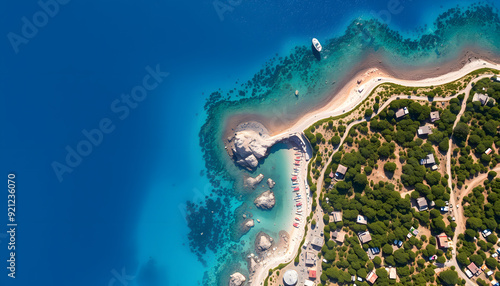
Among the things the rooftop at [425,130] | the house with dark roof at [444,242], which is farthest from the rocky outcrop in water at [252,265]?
the rooftop at [425,130]

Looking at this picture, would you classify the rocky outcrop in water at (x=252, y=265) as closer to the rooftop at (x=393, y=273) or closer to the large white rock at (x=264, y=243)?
the large white rock at (x=264, y=243)

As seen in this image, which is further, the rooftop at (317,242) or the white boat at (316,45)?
the white boat at (316,45)

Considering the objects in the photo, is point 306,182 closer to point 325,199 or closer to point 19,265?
point 325,199

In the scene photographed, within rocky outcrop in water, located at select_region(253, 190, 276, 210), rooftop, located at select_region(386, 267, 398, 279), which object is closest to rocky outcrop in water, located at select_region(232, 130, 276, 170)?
rocky outcrop in water, located at select_region(253, 190, 276, 210)

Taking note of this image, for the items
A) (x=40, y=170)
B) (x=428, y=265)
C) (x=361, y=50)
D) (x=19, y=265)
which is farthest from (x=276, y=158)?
(x=19, y=265)

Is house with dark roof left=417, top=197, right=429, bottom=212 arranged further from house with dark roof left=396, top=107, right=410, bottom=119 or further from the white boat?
the white boat

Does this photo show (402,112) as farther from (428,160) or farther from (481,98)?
(481,98)
